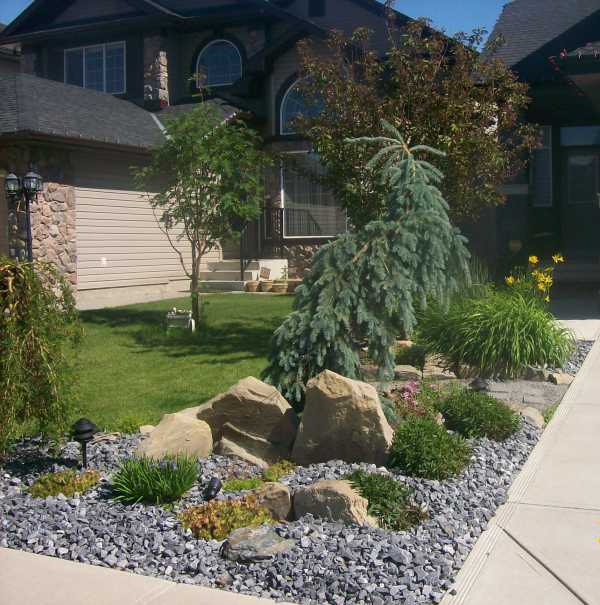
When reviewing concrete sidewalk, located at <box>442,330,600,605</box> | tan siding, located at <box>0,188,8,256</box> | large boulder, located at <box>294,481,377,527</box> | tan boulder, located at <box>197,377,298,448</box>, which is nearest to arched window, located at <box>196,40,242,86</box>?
tan siding, located at <box>0,188,8,256</box>

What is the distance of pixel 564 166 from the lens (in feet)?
57.8

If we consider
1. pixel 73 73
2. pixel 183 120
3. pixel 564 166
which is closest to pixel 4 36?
pixel 73 73

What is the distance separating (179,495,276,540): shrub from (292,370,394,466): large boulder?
91cm

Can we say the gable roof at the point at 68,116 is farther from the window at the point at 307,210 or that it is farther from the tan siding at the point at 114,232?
the window at the point at 307,210

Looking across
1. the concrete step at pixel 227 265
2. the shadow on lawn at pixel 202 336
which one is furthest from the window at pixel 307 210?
the shadow on lawn at pixel 202 336

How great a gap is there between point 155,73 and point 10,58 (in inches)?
329

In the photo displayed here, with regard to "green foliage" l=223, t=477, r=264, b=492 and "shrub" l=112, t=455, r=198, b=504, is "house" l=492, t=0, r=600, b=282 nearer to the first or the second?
"green foliage" l=223, t=477, r=264, b=492

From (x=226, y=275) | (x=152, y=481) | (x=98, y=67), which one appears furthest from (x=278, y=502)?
(x=98, y=67)

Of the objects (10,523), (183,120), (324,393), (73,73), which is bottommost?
(10,523)

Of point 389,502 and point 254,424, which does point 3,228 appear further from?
point 389,502

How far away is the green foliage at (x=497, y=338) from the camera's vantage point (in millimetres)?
8734

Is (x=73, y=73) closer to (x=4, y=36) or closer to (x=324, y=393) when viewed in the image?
(x=4, y=36)

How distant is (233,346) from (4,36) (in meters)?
17.6

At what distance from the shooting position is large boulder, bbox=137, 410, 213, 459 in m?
5.58
